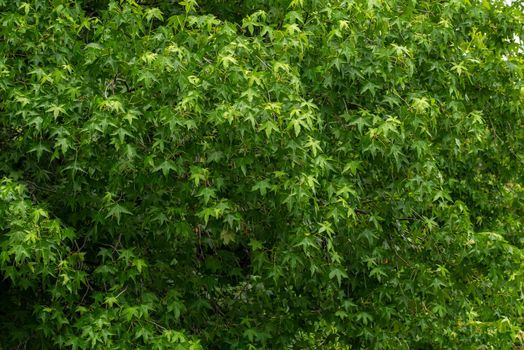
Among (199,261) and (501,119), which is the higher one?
(501,119)

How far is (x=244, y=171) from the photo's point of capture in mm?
6793

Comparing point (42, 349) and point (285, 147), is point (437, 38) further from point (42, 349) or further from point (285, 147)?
point (42, 349)

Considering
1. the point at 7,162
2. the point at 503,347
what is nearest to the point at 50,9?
the point at 7,162

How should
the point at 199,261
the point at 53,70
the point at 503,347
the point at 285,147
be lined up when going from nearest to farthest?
1. the point at 285,147
2. the point at 53,70
3. the point at 199,261
4. the point at 503,347

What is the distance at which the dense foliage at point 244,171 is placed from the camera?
6.85 meters

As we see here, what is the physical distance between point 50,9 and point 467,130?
394cm

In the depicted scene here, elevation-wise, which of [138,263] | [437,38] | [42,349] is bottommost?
[42,349]

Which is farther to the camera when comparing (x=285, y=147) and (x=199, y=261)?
(x=199, y=261)

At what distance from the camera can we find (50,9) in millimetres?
8000

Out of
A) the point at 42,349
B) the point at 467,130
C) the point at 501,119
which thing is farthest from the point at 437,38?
the point at 42,349

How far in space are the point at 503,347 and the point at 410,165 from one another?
2.81 m

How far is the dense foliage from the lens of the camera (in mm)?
6848

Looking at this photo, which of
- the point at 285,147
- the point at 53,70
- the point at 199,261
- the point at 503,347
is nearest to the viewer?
the point at 285,147

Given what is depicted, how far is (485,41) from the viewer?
32.4 ft
